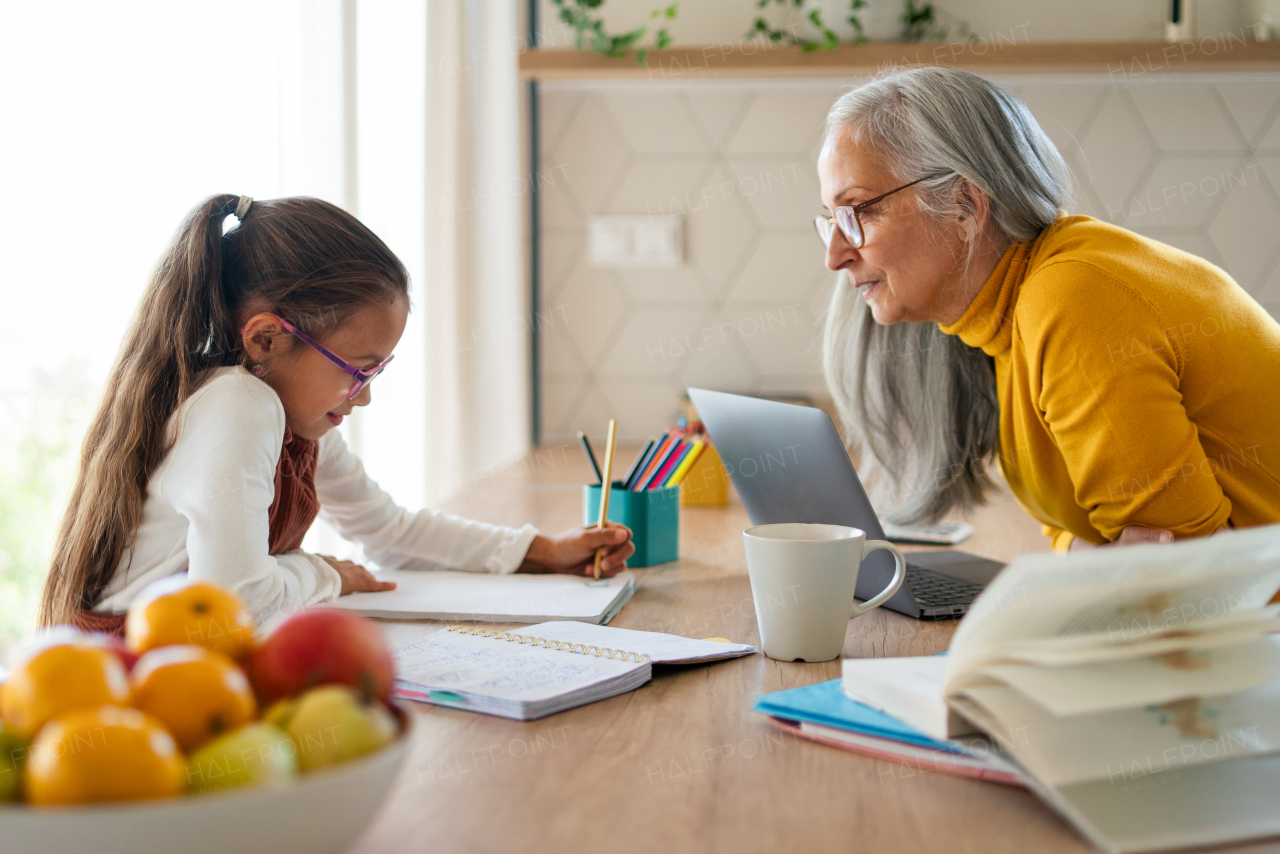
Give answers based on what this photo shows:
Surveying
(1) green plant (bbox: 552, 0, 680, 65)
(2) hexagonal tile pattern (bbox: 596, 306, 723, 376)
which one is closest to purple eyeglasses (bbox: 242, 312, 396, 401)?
(1) green plant (bbox: 552, 0, 680, 65)

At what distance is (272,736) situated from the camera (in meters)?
0.40

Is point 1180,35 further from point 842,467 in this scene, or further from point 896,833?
point 896,833

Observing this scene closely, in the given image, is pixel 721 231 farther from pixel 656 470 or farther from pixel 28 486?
pixel 28 486

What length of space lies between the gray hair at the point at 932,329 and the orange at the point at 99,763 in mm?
1094

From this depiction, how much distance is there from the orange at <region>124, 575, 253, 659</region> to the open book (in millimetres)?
367

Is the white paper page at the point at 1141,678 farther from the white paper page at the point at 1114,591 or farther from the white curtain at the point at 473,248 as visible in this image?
the white curtain at the point at 473,248

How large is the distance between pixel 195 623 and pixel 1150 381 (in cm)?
96

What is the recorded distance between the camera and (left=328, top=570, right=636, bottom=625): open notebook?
953 mm

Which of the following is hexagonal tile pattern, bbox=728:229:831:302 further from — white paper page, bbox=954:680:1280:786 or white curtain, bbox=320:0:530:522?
white paper page, bbox=954:680:1280:786

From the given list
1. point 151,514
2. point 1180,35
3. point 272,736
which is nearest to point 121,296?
point 151,514

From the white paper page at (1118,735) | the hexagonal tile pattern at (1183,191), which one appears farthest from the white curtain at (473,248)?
the white paper page at (1118,735)

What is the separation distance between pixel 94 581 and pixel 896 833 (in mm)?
881

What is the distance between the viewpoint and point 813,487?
1013 mm

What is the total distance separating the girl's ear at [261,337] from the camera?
42.5 inches
